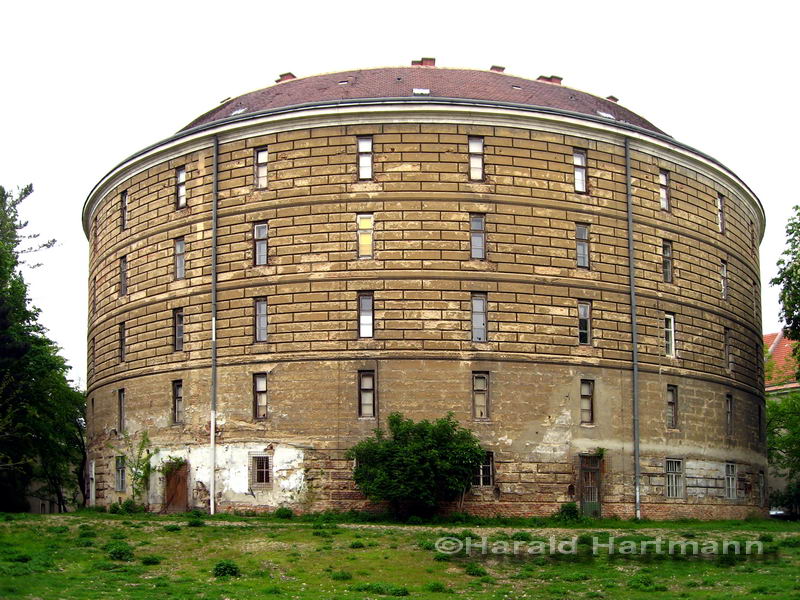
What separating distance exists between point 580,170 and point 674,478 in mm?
13363

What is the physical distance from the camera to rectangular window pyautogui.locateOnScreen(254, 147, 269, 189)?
50.3 metres

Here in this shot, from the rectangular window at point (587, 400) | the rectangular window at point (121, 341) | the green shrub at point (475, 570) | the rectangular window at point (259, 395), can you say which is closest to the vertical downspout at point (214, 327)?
the rectangular window at point (259, 395)

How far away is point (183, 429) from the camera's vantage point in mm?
50250

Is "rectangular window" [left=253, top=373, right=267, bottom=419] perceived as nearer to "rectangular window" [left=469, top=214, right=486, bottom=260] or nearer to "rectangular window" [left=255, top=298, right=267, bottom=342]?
"rectangular window" [left=255, top=298, right=267, bottom=342]

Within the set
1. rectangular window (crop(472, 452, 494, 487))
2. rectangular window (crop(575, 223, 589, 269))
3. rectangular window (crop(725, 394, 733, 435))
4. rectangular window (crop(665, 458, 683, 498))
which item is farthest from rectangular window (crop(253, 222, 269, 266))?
rectangular window (crop(725, 394, 733, 435))

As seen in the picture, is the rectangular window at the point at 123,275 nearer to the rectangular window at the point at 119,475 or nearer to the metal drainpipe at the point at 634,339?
the rectangular window at the point at 119,475

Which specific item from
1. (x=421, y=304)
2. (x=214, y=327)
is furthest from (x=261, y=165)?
(x=421, y=304)

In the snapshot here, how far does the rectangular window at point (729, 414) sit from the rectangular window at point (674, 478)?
4.69m

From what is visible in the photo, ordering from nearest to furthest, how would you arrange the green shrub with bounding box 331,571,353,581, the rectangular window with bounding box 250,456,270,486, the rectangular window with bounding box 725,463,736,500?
the green shrub with bounding box 331,571,353,581, the rectangular window with bounding box 250,456,270,486, the rectangular window with bounding box 725,463,736,500

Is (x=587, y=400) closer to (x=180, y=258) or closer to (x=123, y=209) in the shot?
(x=180, y=258)

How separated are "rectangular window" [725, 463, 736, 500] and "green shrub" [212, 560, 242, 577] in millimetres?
28788

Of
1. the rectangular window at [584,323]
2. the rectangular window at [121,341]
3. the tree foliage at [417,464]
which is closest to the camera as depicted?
the tree foliage at [417,464]

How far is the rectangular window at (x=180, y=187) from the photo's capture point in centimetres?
5256

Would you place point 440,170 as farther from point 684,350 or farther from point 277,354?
point 684,350
